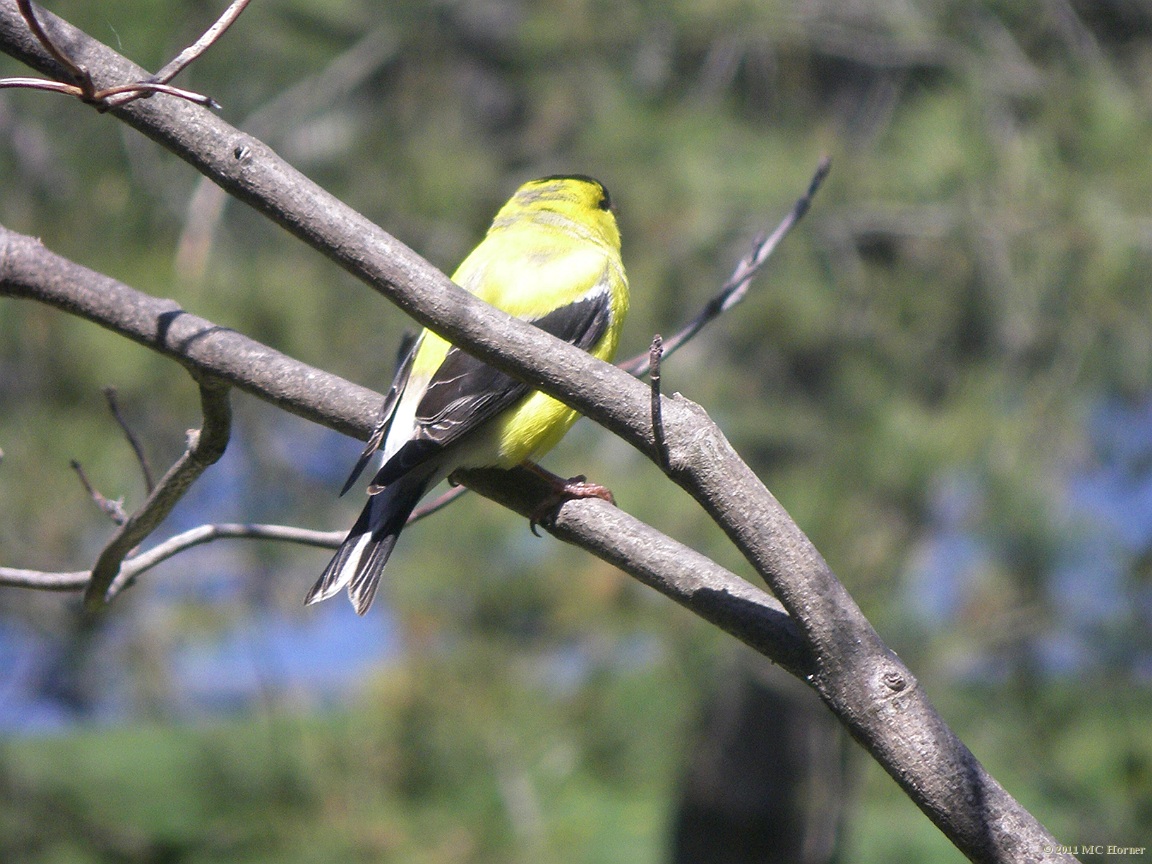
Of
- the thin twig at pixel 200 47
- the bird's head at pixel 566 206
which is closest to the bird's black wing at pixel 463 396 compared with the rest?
the bird's head at pixel 566 206

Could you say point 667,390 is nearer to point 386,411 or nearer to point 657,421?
point 386,411

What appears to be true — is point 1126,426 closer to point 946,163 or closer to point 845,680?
point 946,163

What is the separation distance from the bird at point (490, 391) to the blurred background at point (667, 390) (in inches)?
29.7

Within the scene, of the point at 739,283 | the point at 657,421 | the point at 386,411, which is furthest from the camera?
the point at 739,283

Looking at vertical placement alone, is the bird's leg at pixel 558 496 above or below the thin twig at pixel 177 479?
above

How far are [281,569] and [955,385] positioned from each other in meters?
2.42

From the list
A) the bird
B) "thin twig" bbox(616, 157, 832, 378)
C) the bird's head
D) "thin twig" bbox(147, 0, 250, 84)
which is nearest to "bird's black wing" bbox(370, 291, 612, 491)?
the bird

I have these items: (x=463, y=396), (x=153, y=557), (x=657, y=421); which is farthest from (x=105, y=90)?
(x=463, y=396)

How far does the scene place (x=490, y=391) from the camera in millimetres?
2539

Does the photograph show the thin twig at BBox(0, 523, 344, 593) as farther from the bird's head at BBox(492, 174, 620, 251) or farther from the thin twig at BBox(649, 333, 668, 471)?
the bird's head at BBox(492, 174, 620, 251)

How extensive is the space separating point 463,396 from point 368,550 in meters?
0.44

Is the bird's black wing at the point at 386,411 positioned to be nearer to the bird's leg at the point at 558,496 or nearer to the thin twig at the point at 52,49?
the bird's leg at the point at 558,496

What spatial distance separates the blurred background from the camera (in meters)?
3.41

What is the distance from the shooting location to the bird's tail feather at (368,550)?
215cm
